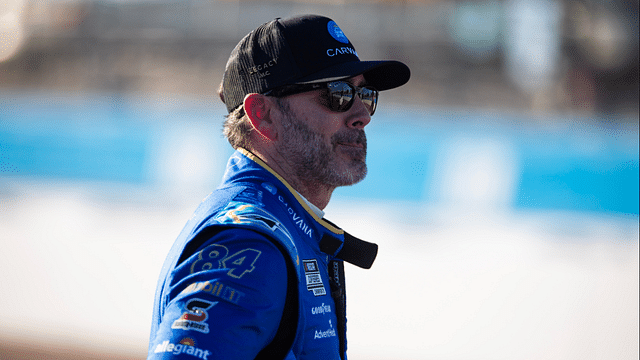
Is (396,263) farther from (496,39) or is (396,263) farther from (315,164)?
(496,39)

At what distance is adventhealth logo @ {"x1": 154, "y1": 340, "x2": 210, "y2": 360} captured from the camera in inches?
34.4

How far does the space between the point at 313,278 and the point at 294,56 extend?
19.7 inches

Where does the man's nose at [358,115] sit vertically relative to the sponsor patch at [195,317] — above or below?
above

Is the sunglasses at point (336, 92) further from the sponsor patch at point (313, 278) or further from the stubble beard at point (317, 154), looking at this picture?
the sponsor patch at point (313, 278)

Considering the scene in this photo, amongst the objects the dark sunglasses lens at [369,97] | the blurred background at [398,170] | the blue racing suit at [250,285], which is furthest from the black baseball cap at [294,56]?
the blurred background at [398,170]

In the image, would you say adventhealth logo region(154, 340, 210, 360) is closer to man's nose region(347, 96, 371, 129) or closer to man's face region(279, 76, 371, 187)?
man's face region(279, 76, 371, 187)

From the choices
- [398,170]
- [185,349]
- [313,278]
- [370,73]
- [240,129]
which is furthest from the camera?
[398,170]

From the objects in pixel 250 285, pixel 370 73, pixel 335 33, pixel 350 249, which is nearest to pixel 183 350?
pixel 250 285

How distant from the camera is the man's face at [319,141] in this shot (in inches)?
52.4

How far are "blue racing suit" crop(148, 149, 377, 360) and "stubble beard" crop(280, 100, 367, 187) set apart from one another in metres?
0.10

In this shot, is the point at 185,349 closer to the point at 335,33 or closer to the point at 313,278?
the point at 313,278

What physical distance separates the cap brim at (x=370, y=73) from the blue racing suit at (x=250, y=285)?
24cm

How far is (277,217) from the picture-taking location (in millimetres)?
1160

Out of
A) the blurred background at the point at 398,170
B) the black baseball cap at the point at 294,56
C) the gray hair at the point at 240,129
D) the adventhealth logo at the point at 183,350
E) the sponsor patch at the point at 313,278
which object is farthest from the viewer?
the blurred background at the point at 398,170
